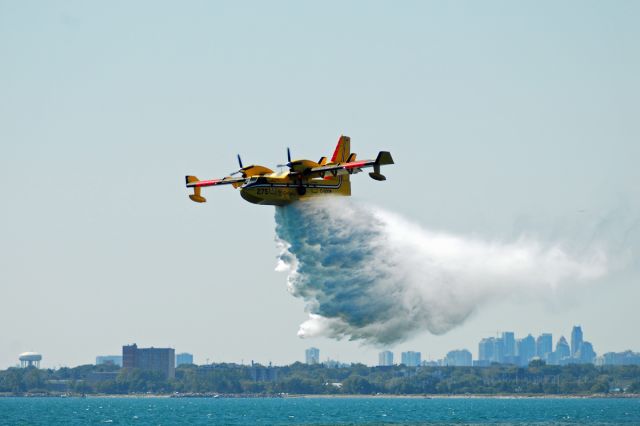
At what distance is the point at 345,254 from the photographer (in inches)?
2559

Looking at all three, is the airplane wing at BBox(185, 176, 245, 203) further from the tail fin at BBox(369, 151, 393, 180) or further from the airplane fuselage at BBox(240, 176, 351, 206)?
the tail fin at BBox(369, 151, 393, 180)

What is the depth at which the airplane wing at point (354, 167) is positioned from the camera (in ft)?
194

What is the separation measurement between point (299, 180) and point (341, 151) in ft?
22.3

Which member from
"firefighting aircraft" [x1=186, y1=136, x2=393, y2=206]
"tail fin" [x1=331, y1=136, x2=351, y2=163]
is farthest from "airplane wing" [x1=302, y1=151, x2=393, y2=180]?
"tail fin" [x1=331, y1=136, x2=351, y2=163]

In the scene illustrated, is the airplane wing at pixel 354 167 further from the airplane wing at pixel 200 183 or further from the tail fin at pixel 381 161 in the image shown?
the airplane wing at pixel 200 183

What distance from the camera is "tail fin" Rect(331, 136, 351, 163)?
6881 cm

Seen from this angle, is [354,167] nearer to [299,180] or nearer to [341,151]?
[299,180]

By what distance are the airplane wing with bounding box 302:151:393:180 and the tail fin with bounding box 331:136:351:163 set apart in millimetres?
4835

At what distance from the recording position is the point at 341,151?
6888 cm

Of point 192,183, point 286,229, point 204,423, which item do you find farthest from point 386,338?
point 204,423

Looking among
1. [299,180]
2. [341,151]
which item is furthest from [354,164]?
[341,151]

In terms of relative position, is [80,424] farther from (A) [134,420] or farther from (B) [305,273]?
(B) [305,273]

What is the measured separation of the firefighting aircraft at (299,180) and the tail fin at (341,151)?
1.54 meters

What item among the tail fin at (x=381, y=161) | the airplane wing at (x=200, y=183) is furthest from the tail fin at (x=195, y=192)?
the tail fin at (x=381, y=161)
